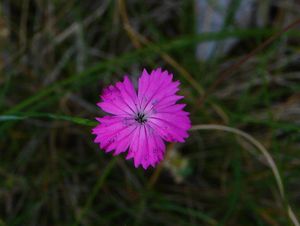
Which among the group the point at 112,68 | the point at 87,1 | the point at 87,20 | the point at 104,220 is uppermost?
the point at 87,1

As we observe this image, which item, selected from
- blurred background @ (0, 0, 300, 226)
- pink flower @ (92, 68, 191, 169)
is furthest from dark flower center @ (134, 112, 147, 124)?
blurred background @ (0, 0, 300, 226)

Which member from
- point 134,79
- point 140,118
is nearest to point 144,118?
point 140,118

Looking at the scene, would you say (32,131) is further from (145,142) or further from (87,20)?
(145,142)

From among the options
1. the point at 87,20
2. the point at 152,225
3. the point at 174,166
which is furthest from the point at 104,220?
the point at 87,20

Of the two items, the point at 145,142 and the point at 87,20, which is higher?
the point at 87,20

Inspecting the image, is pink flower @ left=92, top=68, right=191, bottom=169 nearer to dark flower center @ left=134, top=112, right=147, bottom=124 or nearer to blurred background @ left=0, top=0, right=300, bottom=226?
dark flower center @ left=134, top=112, right=147, bottom=124

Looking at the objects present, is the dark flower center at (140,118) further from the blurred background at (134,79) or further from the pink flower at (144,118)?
the blurred background at (134,79)
